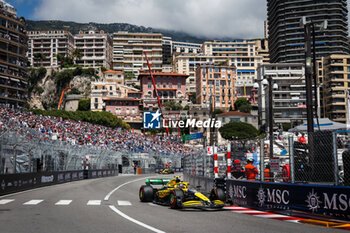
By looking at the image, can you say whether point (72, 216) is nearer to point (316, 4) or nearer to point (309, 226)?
point (309, 226)

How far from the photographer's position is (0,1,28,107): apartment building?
245 feet

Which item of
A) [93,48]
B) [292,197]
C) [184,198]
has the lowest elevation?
[184,198]

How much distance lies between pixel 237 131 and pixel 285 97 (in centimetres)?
2385

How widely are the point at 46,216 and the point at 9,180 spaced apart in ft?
32.9

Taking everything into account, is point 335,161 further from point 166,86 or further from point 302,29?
point 302,29

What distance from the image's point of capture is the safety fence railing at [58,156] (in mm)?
19438

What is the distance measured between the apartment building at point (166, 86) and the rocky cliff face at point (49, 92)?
18.8m

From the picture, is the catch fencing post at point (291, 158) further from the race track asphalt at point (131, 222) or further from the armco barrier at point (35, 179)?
the armco barrier at point (35, 179)

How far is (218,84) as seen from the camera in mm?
139000

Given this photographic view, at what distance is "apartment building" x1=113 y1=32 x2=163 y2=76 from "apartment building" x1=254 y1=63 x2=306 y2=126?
228 feet

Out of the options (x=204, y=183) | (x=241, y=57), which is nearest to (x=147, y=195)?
(x=204, y=183)

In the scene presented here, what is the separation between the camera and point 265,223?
31.4ft

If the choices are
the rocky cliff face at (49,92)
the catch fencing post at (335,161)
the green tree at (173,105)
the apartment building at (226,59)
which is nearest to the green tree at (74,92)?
the rocky cliff face at (49,92)

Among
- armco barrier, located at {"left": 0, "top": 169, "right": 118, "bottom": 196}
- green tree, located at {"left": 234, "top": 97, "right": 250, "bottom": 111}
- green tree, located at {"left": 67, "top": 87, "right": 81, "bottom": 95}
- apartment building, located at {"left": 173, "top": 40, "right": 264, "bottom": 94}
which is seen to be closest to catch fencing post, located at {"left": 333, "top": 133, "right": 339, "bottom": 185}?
armco barrier, located at {"left": 0, "top": 169, "right": 118, "bottom": 196}
